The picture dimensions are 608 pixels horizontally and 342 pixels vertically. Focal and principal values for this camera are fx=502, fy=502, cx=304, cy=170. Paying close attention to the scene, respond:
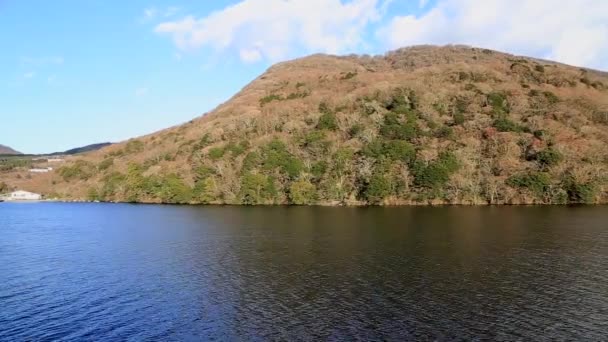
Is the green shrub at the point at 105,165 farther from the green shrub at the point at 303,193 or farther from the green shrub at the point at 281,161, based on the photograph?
the green shrub at the point at 303,193

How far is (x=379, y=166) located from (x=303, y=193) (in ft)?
66.5

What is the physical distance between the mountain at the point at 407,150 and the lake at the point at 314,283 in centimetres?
4206

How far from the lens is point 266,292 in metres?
40.7

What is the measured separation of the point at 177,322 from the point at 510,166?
345ft

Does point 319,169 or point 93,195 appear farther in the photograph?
point 93,195

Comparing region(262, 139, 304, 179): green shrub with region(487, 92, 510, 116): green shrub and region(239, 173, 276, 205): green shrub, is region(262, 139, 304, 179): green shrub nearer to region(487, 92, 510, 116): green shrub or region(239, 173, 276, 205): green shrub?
region(239, 173, 276, 205): green shrub

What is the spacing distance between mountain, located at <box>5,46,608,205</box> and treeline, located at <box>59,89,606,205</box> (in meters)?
0.31

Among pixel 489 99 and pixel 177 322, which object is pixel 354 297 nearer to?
pixel 177 322

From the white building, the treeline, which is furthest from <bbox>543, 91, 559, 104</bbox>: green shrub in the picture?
the white building

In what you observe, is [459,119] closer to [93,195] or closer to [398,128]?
[398,128]

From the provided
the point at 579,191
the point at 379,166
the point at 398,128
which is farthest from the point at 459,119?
the point at 579,191

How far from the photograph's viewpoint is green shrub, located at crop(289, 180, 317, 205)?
12738 centimetres

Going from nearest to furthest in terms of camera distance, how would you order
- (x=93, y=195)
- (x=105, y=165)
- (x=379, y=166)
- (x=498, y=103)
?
(x=379, y=166) → (x=498, y=103) → (x=93, y=195) → (x=105, y=165)

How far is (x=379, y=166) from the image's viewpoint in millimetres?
124000
